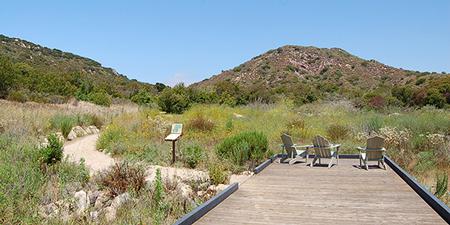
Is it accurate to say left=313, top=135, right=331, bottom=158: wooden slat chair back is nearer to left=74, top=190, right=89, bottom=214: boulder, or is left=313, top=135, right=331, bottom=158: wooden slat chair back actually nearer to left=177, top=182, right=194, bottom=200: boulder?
left=177, top=182, right=194, bottom=200: boulder

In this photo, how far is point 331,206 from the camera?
6.24m

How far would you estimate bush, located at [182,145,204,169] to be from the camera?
1045 cm

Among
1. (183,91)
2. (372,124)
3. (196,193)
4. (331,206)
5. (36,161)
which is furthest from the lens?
(183,91)

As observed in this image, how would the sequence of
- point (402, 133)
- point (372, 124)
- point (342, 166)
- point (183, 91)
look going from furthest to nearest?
1. point (183, 91)
2. point (372, 124)
3. point (402, 133)
4. point (342, 166)

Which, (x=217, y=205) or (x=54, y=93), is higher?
(x=54, y=93)

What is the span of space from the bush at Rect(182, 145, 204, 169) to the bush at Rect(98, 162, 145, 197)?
2.33m

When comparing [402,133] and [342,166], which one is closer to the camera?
[342,166]

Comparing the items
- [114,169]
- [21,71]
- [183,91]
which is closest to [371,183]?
[114,169]

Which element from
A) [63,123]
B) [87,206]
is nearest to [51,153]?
[87,206]

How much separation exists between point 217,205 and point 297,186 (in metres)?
2.19

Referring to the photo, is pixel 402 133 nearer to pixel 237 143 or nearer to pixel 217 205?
pixel 237 143

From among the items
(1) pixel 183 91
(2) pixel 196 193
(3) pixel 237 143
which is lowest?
(2) pixel 196 193

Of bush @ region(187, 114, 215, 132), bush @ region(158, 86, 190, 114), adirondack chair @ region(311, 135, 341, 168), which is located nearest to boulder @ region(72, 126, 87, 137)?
bush @ region(187, 114, 215, 132)

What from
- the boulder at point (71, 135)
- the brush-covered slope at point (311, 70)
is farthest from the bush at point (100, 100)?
the brush-covered slope at point (311, 70)
